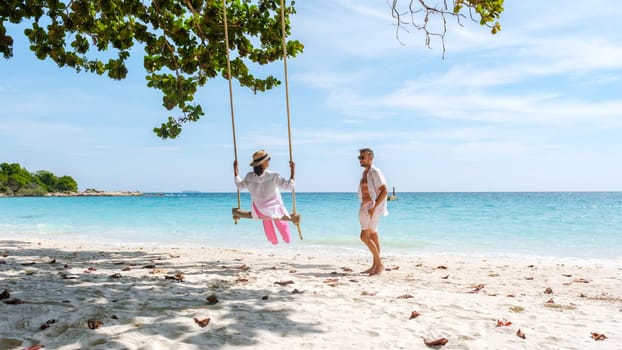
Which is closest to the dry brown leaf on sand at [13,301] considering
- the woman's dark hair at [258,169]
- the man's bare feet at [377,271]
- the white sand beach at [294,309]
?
the white sand beach at [294,309]

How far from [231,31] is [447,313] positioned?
775 centimetres

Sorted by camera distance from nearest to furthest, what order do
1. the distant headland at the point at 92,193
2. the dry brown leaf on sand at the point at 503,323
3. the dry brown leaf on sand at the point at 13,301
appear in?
the dry brown leaf on sand at the point at 503,323
the dry brown leaf on sand at the point at 13,301
the distant headland at the point at 92,193

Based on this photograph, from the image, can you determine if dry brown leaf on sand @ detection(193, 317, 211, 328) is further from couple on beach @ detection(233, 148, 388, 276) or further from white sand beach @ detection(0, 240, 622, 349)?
couple on beach @ detection(233, 148, 388, 276)

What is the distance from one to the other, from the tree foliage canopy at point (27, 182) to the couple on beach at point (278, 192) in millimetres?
101953

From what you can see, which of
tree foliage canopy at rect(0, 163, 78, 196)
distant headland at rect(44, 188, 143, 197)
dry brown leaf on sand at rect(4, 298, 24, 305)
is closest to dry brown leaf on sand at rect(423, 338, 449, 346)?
dry brown leaf on sand at rect(4, 298, 24, 305)

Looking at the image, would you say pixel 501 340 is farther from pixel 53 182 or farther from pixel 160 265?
pixel 53 182

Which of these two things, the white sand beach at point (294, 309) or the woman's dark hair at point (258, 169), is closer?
the white sand beach at point (294, 309)

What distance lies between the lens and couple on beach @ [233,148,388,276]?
6848 mm

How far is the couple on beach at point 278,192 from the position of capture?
6.85 m

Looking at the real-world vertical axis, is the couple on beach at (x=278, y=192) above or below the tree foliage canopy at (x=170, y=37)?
below

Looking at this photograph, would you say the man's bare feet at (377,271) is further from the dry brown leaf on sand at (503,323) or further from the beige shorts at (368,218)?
the dry brown leaf on sand at (503,323)

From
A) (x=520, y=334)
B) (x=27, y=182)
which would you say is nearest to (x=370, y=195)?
(x=520, y=334)

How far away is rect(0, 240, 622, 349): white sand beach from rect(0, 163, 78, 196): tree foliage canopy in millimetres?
100088

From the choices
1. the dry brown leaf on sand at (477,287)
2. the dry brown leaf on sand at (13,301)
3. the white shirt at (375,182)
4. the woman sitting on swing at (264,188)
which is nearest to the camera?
the dry brown leaf on sand at (13,301)
